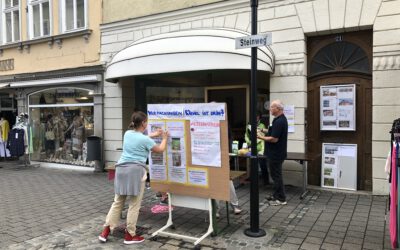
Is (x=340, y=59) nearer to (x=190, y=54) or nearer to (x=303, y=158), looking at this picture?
(x=303, y=158)

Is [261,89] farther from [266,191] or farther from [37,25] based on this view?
[37,25]

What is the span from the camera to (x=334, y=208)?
19.9 feet

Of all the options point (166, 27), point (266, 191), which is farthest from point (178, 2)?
point (266, 191)

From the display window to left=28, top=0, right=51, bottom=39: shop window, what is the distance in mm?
2005

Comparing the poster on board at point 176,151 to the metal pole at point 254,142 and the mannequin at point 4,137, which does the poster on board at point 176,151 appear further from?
the mannequin at point 4,137

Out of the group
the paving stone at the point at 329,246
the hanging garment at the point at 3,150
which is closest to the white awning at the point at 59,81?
the hanging garment at the point at 3,150

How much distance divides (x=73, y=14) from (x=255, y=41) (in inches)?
329

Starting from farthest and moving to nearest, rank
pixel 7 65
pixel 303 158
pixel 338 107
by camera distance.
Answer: pixel 7 65 < pixel 338 107 < pixel 303 158

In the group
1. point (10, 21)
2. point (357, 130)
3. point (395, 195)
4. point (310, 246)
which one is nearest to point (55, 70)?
point (10, 21)

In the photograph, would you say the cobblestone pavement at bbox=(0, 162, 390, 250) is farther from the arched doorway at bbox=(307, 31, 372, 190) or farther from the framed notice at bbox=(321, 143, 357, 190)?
the arched doorway at bbox=(307, 31, 372, 190)

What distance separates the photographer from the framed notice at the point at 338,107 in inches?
283

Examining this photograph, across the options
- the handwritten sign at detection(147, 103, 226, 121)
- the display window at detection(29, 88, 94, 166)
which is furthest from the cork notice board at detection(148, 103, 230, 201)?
the display window at detection(29, 88, 94, 166)

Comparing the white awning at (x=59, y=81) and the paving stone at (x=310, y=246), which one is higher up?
the white awning at (x=59, y=81)

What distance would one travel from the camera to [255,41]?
4594 mm
